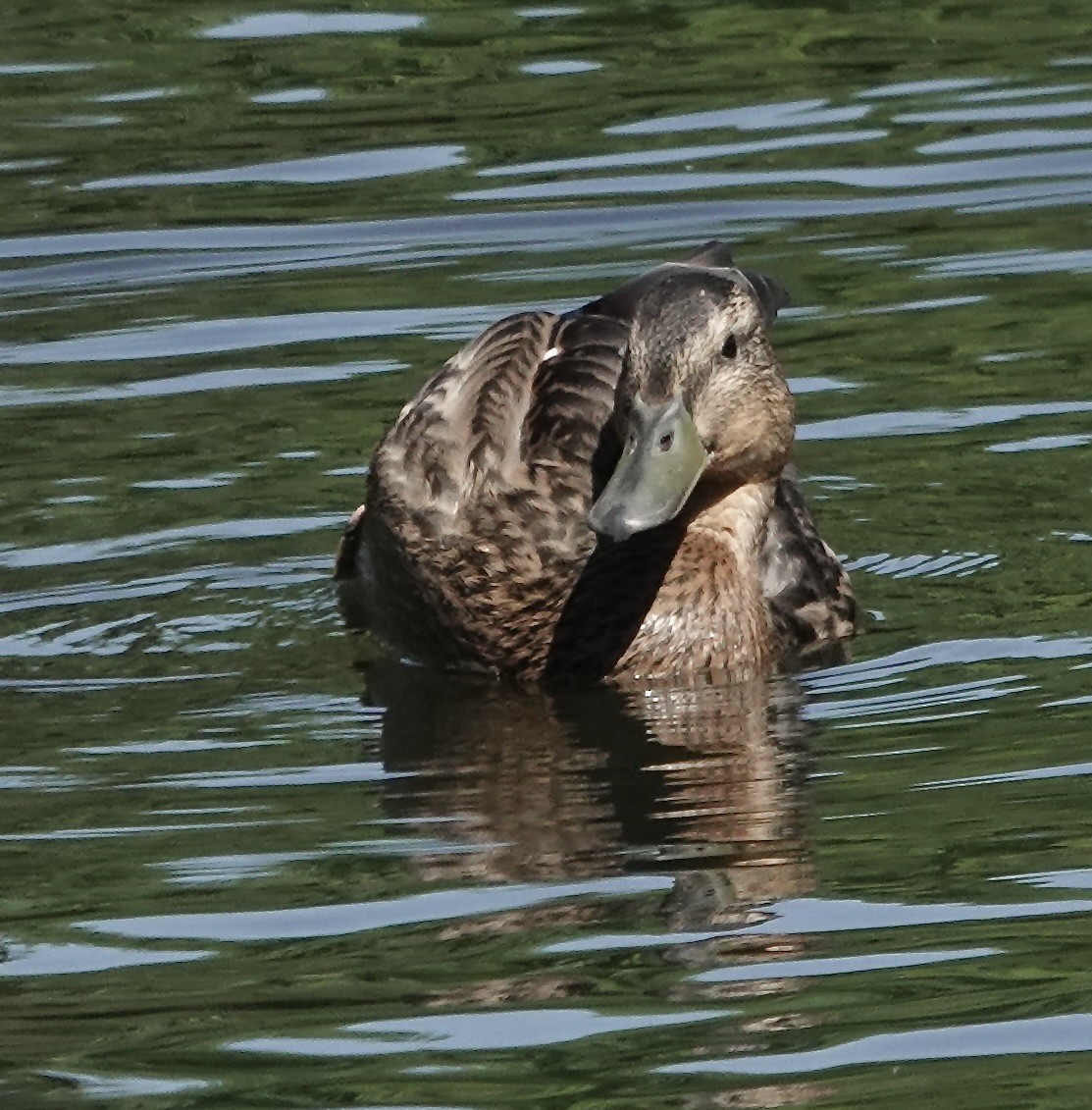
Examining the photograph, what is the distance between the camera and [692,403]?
8234 millimetres

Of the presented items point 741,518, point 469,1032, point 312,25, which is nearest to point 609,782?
point 741,518

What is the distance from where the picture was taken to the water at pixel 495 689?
587 cm

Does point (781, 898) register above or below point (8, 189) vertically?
below

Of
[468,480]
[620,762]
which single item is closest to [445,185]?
[468,480]

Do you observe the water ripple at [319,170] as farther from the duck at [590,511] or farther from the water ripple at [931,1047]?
the water ripple at [931,1047]

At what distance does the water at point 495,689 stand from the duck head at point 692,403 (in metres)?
0.56

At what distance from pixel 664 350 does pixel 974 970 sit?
2.50 metres

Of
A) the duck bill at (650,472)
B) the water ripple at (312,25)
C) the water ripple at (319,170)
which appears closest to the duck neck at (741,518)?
the duck bill at (650,472)

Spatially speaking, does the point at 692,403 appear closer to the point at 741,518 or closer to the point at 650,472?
the point at 650,472

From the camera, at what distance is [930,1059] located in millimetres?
5598

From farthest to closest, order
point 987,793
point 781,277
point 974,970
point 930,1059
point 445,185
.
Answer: point 445,185 → point 781,277 → point 987,793 → point 974,970 → point 930,1059

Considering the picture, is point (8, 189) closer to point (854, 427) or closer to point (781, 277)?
point (781, 277)

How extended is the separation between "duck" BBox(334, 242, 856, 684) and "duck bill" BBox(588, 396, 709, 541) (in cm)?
1

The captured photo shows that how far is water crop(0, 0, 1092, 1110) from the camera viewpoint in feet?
19.3
